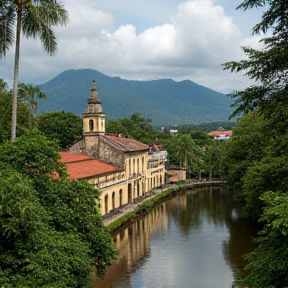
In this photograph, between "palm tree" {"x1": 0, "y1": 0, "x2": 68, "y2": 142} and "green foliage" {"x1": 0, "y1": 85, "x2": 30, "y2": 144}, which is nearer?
"palm tree" {"x1": 0, "y1": 0, "x2": 68, "y2": 142}

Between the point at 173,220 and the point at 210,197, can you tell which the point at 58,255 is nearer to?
the point at 173,220

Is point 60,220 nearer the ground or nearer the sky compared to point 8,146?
nearer the ground

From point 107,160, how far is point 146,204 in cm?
567

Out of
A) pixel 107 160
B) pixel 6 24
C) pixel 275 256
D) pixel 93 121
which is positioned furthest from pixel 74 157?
pixel 275 256

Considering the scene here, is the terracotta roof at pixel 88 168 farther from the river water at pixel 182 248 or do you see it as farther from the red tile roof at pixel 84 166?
the river water at pixel 182 248

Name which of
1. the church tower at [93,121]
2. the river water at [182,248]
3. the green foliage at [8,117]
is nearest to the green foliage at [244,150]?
the river water at [182,248]

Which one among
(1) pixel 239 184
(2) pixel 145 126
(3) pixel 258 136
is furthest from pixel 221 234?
(2) pixel 145 126

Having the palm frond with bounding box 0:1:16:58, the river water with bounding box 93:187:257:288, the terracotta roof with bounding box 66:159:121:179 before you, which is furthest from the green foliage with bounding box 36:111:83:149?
the palm frond with bounding box 0:1:16:58

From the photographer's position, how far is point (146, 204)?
1430 inches

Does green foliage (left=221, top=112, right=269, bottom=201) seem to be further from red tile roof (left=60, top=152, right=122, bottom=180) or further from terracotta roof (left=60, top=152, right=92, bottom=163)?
terracotta roof (left=60, top=152, right=92, bottom=163)

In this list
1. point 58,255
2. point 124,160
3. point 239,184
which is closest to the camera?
point 58,255

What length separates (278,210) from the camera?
31.5 ft

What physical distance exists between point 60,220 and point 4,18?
30.4 feet

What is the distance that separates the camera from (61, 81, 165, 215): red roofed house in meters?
32.5
